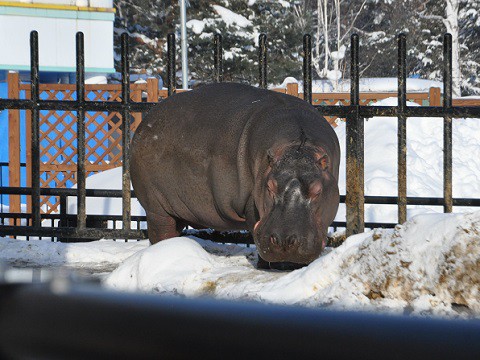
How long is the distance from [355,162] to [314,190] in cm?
181

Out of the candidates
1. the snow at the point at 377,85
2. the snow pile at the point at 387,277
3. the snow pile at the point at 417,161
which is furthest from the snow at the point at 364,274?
the snow at the point at 377,85

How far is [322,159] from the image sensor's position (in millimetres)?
4359

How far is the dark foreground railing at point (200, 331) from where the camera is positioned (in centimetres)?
50

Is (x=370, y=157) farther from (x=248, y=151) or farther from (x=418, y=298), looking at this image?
(x=418, y=298)

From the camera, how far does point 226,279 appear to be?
429 cm

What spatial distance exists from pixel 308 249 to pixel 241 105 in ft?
4.58

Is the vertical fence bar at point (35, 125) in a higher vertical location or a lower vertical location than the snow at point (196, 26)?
lower

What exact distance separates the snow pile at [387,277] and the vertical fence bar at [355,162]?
64.8 inches

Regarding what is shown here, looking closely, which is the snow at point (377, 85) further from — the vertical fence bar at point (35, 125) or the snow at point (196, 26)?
the vertical fence bar at point (35, 125)

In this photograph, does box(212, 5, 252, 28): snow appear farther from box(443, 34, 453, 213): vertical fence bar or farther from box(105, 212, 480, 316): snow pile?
box(105, 212, 480, 316): snow pile

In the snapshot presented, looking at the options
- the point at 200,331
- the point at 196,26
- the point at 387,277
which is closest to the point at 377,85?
the point at 196,26

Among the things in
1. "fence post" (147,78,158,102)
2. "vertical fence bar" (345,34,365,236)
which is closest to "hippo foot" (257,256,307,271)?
"vertical fence bar" (345,34,365,236)

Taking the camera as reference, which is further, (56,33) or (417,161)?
(56,33)

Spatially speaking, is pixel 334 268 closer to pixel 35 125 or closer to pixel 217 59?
pixel 217 59
